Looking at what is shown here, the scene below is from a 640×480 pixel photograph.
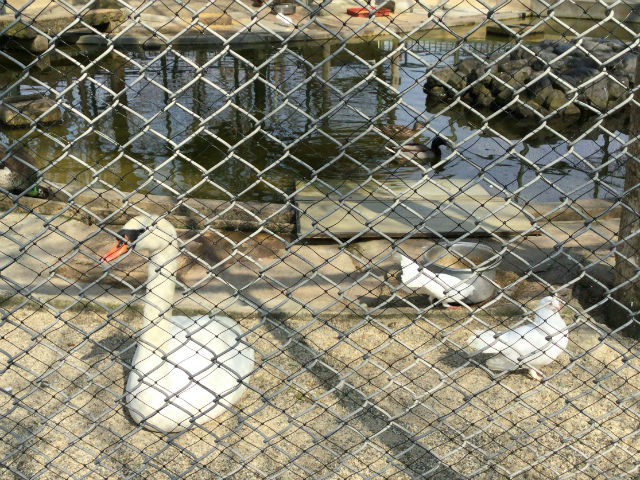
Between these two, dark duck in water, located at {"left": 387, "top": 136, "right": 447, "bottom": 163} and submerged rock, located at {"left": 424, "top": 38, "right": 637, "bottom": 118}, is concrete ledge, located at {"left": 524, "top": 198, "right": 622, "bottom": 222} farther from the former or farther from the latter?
submerged rock, located at {"left": 424, "top": 38, "right": 637, "bottom": 118}

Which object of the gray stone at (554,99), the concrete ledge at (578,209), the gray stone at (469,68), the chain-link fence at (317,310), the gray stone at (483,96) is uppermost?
the chain-link fence at (317,310)

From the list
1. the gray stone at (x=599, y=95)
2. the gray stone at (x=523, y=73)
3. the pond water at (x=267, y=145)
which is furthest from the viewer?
the gray stone at (x=523, y=73)

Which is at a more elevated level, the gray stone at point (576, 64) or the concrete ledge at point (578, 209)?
the concrete ledge at point (578, 209)

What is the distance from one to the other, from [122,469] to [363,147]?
603 centimetres

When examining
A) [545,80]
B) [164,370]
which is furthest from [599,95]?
[164,370]

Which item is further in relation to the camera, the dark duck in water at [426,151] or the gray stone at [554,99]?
the gray stone at [554,99]

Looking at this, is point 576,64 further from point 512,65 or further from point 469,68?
point 469,68

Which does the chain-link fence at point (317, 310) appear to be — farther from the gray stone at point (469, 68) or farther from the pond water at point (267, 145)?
the gray stone at point (469, 68)

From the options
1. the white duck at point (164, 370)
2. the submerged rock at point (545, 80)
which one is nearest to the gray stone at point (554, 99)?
the submerged rock at point (545, 80)

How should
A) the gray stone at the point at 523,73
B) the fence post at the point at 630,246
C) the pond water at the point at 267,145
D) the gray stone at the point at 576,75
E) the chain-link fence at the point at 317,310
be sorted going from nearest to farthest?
the chain-link fence at the point at 317,310 < the fence post at the point at 630,246 < the pond water at the point at 267,145 < the gray stone at the point at 576,75 < the gray stone at the point at 523,73

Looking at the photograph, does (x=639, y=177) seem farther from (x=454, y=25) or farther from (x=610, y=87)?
(x=454, y=25)

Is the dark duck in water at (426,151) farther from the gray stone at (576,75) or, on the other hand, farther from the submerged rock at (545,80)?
the gray stone at (576,75)

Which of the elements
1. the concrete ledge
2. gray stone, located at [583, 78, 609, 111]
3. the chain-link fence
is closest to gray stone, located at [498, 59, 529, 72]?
gray stone, located at [583, 78, 609, 111]

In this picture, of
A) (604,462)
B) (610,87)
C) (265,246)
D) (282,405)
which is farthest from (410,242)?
(610,87)
